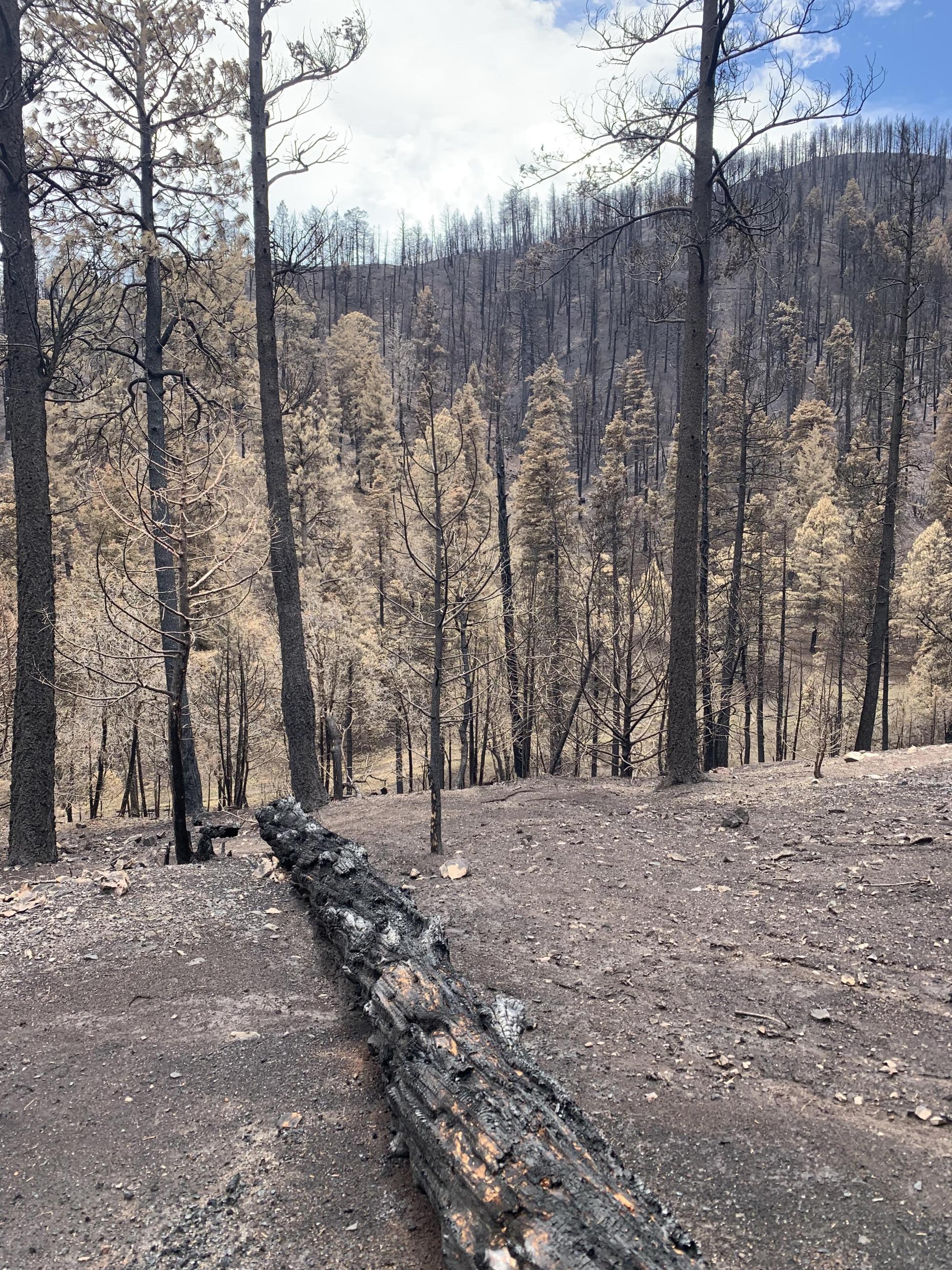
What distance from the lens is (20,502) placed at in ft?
23.6

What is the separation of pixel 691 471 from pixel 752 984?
19.8 ft

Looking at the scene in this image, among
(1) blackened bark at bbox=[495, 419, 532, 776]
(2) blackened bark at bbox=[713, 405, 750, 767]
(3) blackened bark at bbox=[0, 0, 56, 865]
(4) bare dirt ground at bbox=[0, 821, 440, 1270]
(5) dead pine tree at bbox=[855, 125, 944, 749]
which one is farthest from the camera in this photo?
(1) blackened bark at bbox=[495, 419, 532, 776]

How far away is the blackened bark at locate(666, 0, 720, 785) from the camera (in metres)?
8.45

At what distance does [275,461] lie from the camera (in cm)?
917

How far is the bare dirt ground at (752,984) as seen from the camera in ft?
9.61

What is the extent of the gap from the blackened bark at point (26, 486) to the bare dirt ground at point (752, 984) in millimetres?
3377

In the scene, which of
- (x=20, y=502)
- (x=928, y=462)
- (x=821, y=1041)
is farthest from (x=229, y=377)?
(x=928, y=462)

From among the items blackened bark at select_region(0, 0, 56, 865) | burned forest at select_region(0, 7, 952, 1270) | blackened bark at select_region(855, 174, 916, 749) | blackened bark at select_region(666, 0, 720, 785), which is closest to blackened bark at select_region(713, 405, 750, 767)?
burned forest at select_region(0, 7, 952, 1270)

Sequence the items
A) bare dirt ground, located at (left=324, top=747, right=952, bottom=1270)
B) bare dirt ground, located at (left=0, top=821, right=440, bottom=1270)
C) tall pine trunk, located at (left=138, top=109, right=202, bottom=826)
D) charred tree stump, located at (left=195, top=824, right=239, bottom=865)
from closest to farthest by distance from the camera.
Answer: bare dirt ground, located at (left=0, top=821, right=440, bottom=1270) → bare dirt ground, located at (left=324, top=747, right=952, bottom=1270) → charred tree stump, located at (left=195, top=824, right=239, bottom=865) → tall pine trunk, located at (left=138, top=109, right=202, bottom=826)

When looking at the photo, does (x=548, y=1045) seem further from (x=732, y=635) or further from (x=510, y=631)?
(x=732, y=635)

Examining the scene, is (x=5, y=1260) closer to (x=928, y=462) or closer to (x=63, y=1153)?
(x=63, y=1153)

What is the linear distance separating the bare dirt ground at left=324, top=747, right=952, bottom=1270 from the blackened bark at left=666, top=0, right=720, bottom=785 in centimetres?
96

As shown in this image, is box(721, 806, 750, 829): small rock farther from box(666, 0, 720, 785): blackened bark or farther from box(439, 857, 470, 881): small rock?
box(439, 857, 470, 881): small rock

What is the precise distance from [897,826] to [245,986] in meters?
5.56
